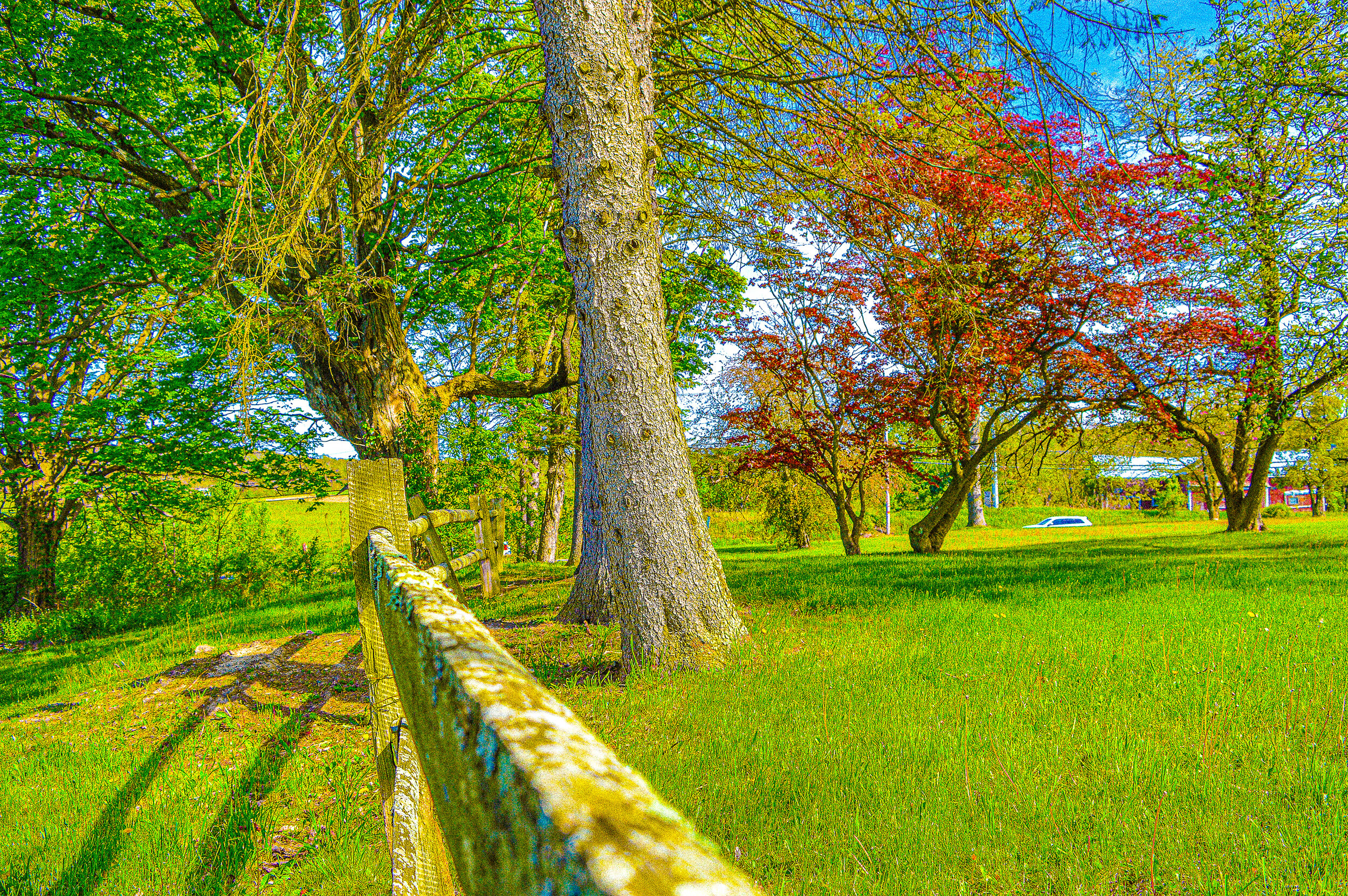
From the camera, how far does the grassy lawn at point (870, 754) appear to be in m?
2.13

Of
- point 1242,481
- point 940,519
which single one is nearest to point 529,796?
point 940,519

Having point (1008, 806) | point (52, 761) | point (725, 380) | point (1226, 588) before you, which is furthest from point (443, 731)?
point (725, 380)

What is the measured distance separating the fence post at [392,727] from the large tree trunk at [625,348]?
73.4 inches

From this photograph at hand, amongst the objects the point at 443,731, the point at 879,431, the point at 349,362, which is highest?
the point at 349,362

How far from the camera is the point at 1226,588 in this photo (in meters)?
6.09

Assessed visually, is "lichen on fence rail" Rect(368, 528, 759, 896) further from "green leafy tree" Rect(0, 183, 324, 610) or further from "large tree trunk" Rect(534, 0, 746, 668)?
"green leafy tree" Rect(0, 183, 324, 610)

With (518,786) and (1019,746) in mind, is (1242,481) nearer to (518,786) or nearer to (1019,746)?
(1019,746)

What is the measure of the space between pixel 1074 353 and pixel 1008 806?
9611 mm

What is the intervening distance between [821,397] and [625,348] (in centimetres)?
855

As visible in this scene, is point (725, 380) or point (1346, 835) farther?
point (725, 380)

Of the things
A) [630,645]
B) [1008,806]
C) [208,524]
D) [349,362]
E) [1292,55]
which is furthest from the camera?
[208,524]

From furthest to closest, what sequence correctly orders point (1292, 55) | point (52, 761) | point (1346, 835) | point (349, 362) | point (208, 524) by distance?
point (208, 524) < point (349, 362) < point (1292, 55) < point (52, 761) < point (1346, 835)

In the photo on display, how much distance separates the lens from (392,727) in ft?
6.42

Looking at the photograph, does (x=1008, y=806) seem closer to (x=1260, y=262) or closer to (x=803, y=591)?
(x=803, y=591)
